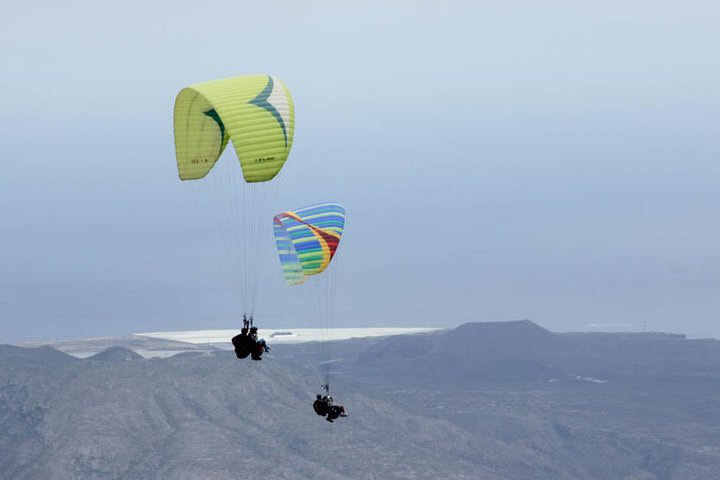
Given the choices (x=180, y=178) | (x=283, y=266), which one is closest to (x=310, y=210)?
(x=283, y=266)

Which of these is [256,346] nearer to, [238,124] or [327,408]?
[327,408]

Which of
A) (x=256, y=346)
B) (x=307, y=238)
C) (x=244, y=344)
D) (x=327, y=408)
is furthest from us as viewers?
(x=307, y=238)

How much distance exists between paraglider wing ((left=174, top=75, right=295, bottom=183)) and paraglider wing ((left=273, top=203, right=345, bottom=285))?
10.7 metres

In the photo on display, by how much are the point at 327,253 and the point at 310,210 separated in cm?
728

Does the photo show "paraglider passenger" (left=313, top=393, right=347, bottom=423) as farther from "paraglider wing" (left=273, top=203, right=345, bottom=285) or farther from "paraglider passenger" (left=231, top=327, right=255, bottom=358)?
"paraglider wing" (left=273, top=203, right=345, bottom=285)

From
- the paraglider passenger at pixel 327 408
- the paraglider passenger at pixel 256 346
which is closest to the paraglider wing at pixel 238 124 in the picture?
the paraglider passenger at pixel 256 346

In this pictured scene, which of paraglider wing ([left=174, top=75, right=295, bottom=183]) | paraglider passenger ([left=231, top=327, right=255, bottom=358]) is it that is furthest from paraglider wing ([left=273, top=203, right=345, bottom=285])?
paraglider passenger ([left=231, top=327, right=255, bottom=358])

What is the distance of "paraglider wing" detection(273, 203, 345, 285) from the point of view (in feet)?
384

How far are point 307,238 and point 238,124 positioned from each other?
19.0 meters

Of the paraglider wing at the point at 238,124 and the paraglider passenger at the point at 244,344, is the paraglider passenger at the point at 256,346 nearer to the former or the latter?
the paraglider passenger at the point at 244,344

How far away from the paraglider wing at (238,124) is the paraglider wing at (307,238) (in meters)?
10.7

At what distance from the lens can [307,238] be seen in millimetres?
119000

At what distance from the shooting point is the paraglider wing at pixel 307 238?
117125mm

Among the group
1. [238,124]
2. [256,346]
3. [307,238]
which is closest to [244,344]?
[256,346]
